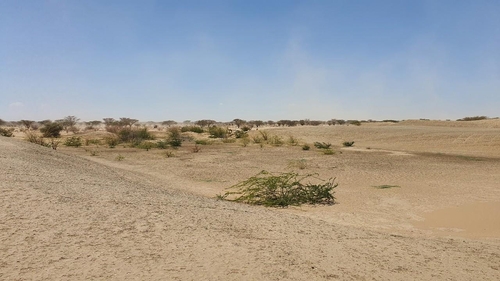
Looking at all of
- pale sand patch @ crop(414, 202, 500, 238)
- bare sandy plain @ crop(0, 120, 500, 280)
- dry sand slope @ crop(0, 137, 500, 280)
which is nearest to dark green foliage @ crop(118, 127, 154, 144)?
bare sandy plain @ crop(0, 120, 500, 280)

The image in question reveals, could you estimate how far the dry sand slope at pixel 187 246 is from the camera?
14.1ft

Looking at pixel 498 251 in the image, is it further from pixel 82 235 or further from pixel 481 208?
pixel 82 235

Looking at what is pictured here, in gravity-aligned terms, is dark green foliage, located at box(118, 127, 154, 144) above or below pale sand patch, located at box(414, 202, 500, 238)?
above

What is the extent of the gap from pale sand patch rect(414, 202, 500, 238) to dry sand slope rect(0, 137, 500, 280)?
1.12 metres

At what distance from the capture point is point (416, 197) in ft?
37.2

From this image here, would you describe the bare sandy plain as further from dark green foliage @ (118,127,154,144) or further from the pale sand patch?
dark green foliage @ (118,127,154,144)

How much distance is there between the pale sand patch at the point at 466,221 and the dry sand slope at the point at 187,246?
112cm

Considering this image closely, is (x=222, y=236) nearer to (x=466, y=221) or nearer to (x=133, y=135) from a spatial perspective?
(x=466, y=221)

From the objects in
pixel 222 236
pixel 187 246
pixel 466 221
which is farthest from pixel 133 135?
pixel 187 246

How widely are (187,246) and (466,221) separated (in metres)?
6.69

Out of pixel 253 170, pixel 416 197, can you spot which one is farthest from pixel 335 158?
pixel 416 197

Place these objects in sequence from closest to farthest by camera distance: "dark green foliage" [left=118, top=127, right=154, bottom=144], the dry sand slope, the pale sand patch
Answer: the dry sand slope
the pale sand patch
"dark green foliage" [left=118, top=127, right=154, bottom=144]

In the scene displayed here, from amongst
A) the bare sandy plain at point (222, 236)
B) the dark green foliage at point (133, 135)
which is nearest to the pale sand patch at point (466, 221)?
the bare sandy plain at point (222, 236)

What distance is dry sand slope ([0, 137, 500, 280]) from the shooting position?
4.30m
